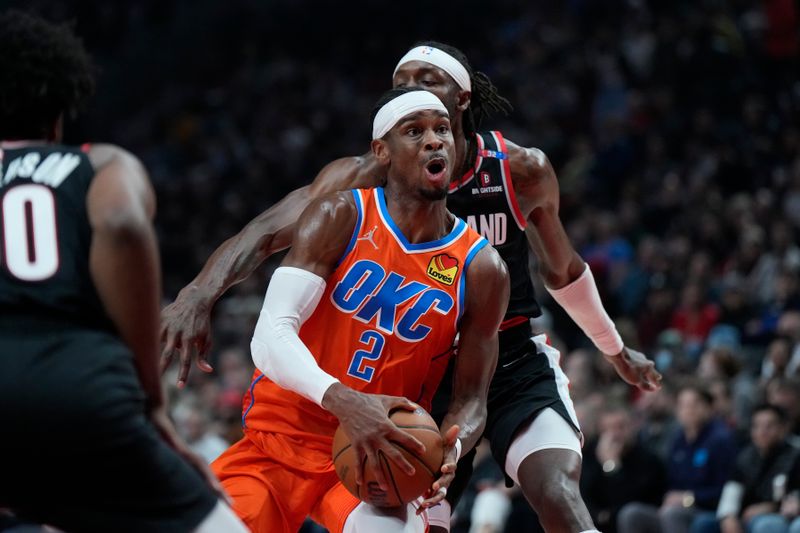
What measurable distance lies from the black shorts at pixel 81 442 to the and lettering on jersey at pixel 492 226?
251cm

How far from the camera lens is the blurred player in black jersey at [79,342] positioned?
111 inches

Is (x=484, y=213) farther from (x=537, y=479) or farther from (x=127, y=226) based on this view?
(x=127, y=226)

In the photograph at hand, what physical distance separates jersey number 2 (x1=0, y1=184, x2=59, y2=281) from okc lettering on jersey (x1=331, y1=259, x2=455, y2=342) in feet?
5.24

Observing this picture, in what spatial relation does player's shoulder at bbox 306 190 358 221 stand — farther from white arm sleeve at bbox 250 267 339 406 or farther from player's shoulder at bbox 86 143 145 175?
player's shoulder at bbox 86 143 145 175

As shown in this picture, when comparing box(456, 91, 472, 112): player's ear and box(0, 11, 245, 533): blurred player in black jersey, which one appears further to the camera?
box(456, 91, 472, 112): player's ear

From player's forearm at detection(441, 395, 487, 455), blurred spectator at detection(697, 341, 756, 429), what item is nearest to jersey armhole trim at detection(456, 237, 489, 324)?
player's forearm at detection(441, 395, 487, 455)

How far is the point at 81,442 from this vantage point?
282 cm

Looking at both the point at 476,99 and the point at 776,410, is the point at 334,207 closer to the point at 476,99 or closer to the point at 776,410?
the point at 476,99

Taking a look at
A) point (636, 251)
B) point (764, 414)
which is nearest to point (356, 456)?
point (764, 414)

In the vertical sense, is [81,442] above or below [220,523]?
above

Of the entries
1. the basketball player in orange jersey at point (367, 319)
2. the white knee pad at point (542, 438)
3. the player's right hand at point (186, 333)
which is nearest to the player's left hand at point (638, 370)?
the white knee pad at point (542, 438)

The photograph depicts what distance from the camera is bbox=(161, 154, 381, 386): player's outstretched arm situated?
14.7ft

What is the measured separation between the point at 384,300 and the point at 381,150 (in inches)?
24.8

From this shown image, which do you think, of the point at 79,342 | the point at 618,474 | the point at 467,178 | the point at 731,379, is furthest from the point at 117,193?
the point at 731,379
